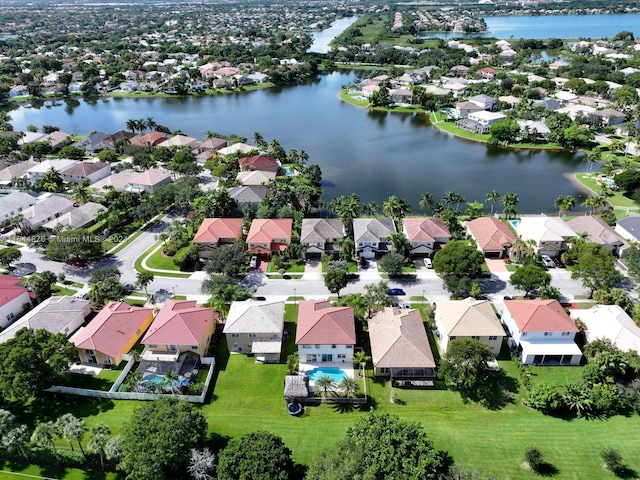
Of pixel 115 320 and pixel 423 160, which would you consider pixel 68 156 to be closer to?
pixel 115 320

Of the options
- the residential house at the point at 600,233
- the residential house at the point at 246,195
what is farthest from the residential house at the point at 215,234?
the residential house at the point at 600,233

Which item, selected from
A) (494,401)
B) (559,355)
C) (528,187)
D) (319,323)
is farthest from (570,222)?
(319,323)

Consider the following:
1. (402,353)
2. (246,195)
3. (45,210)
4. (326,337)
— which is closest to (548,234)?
(402,353)

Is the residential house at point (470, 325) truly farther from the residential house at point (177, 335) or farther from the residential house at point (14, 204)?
the residential house at point (14, 204)

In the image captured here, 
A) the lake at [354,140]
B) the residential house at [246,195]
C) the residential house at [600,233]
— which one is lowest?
the lake at [354,140]

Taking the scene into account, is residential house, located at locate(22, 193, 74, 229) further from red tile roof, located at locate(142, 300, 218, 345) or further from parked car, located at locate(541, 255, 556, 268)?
parked car, located at locate(541, 255, 556, 268)

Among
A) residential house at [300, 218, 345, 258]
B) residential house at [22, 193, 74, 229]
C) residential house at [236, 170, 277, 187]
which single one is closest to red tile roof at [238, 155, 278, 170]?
residential house at [236, 170, 277, 187]

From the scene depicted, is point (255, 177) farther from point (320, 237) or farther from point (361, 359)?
point (361, 359)
